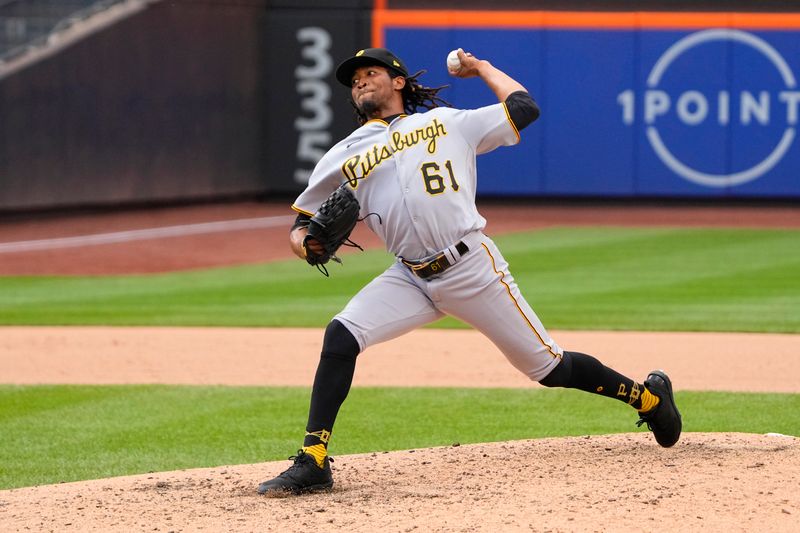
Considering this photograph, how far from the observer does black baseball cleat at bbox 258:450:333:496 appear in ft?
16.5

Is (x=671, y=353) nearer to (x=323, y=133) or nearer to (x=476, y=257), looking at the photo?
(x=476, y=257)

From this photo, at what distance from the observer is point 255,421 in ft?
23.5

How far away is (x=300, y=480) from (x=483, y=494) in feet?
2.34

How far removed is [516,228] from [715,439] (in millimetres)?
13158

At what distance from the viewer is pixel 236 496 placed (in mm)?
5066

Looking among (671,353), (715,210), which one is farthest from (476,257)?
(715,210)

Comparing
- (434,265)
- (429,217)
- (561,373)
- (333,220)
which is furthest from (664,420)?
(333,220)

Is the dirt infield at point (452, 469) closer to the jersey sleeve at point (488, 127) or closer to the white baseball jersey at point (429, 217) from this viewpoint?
the white baseball jersey at point (429, 217)

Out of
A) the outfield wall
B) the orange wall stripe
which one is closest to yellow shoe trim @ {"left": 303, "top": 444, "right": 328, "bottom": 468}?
the outfield wall

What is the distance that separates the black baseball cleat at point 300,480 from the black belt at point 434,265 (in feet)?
2.83

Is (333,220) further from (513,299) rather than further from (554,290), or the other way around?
(554,290)

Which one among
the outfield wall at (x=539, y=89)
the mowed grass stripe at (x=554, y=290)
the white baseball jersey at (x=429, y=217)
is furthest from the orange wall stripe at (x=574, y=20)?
the white baseball jersey at (x=429, y=217)

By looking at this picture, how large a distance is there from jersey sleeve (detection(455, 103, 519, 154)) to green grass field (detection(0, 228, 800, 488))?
184cm

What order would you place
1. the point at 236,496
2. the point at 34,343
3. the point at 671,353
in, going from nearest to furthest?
the point at 236,496 < the point at 671,353 < the point at 34,343
